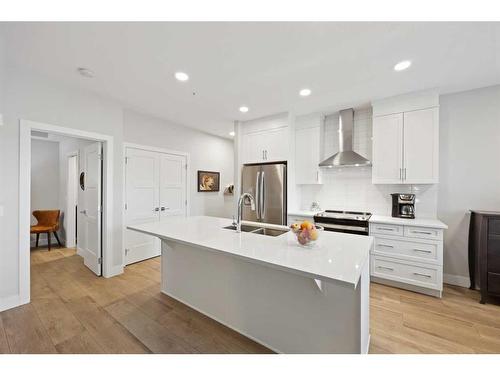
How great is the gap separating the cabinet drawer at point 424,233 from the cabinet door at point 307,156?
1.41 meters

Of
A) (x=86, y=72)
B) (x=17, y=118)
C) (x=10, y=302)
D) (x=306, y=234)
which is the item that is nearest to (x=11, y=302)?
(x=10, y=302)

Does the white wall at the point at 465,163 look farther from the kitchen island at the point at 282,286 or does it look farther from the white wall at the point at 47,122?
the white wall at the point at 47,122

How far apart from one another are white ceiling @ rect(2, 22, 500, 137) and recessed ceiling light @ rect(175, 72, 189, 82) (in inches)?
2.7

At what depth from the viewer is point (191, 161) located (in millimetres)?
4441

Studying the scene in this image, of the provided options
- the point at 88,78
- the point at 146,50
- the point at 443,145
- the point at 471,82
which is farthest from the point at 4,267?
the point at 471,82

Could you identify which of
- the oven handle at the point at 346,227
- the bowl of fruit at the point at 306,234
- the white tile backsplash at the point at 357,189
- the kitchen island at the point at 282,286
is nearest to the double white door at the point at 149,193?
the kitchen island at the point at 282,286

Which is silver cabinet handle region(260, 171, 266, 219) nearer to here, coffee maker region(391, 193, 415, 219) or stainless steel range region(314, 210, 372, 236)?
stainless steel range region(314, 210, 372, 236)

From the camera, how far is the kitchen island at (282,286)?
1.25 meters

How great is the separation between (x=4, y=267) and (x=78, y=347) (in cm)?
138

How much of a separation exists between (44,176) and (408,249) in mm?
7137

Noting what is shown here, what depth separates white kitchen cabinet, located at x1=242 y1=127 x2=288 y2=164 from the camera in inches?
141

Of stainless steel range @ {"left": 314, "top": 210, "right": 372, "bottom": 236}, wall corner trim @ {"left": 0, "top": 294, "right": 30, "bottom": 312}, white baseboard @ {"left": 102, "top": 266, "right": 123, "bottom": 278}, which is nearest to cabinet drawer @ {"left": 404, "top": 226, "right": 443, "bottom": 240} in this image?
stainless steel range @ {"left": 314, "top": 210, "right": 372, "bottom": 236}

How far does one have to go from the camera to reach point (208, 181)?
15.8ft
